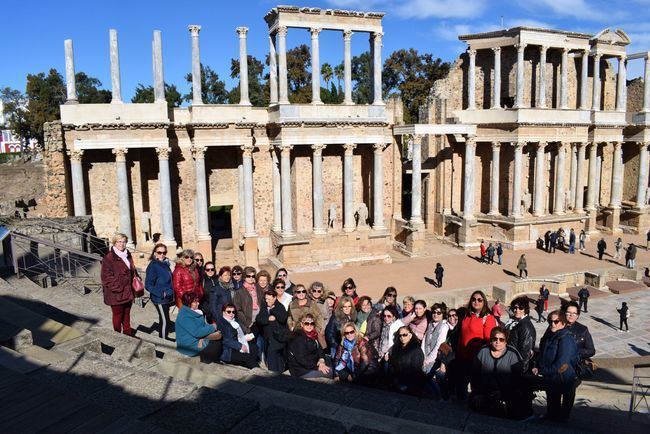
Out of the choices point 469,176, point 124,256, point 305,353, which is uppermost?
point 469,176

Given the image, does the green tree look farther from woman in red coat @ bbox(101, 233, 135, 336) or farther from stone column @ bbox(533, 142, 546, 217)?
woman in red coat @ bbox(101, 233, 135, 336)

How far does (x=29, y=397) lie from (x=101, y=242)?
14.1 metres

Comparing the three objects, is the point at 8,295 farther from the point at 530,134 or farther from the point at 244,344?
the point at 530,134

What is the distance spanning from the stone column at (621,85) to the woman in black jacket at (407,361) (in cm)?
3081

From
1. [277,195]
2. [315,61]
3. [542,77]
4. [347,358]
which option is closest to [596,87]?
[542,77]

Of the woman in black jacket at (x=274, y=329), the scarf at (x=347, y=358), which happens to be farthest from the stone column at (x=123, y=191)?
the scarf at (x=347, y=358)

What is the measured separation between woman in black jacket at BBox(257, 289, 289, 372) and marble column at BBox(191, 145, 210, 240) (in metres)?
14.7

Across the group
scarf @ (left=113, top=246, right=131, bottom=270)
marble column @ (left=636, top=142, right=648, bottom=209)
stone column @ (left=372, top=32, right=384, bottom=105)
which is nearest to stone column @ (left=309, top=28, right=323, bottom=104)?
stone column @ (left=372, top=32, right=384, bottom=105)

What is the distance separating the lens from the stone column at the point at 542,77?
27336 millimetres

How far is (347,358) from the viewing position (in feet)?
25.8

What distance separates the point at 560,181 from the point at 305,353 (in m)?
26.4

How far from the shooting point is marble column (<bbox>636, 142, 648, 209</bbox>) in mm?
32156

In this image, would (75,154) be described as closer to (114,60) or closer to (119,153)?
(119,153)

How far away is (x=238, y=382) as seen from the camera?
6.68 m
